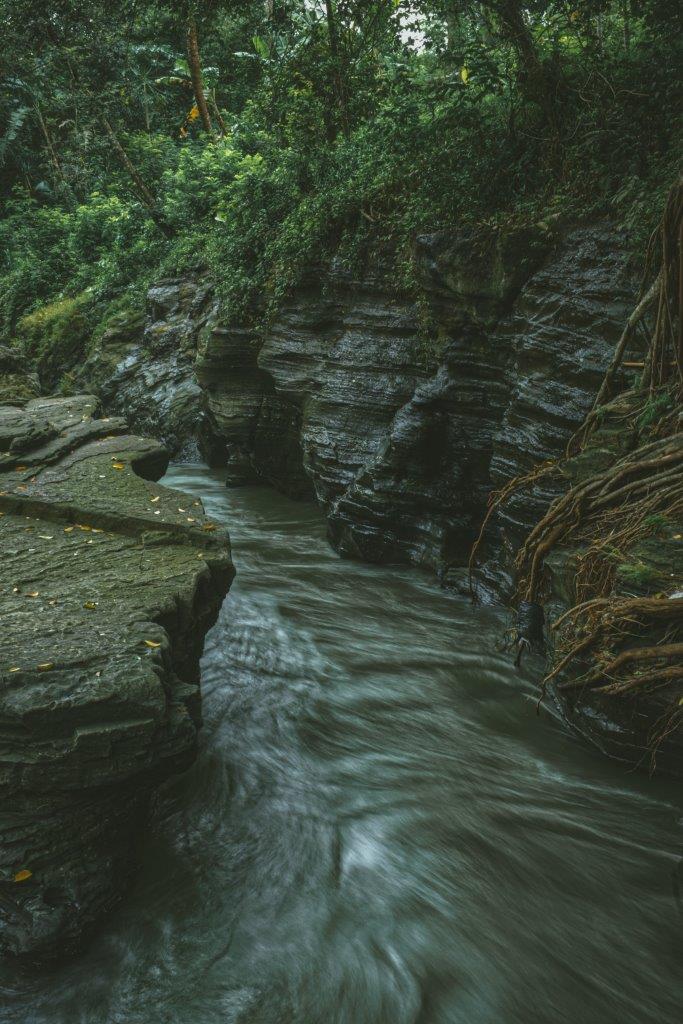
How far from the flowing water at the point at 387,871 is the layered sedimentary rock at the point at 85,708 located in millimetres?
295

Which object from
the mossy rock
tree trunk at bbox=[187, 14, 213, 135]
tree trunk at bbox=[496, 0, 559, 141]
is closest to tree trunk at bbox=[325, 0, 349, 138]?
tree trunk at bbox=[496, 0, 559, 141]

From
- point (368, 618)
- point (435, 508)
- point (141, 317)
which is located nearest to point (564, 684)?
point (368, 618)

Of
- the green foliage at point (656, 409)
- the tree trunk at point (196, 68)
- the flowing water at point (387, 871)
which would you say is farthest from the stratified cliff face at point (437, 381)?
the tree trunk at point (196, 68)

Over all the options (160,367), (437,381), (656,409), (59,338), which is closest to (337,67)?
(437,381)

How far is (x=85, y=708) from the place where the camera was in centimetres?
323

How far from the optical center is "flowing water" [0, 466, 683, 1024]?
125 inches

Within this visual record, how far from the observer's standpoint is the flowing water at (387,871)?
125 inches

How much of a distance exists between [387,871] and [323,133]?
10606 mm

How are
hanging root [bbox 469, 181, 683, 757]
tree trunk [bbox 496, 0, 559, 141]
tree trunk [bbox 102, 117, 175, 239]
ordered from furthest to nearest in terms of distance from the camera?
tree trunk [bbox 102, 117, 175, 239] < tree trunk [bbox 496, 0, 559, 141] < hanging root [bbox 469, 181, 683, 757]

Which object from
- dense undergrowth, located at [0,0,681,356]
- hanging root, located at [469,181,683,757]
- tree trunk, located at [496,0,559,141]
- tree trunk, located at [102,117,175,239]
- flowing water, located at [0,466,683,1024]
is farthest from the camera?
tree trunk, located at [102,117,175,239]

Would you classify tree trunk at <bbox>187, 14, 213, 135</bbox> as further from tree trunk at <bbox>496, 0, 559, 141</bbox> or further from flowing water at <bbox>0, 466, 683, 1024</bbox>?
flowing water at <bbox>0, 466, 683, 1024</bbox>

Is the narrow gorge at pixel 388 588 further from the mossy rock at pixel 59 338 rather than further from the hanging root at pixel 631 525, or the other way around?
the mossy rock at pixel 59 338

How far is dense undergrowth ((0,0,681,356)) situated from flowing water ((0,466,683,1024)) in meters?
4.28

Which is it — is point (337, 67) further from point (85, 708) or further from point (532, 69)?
point (85, 708)
